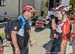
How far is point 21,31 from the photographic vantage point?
5934mm

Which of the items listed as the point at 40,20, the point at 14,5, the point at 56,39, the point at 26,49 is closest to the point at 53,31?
the point at 56,39

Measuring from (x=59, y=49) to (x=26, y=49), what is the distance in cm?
85

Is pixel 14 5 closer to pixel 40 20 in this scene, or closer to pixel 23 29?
pixel 40 20

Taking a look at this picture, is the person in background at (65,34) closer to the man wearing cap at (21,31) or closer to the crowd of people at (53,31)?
the crowd of people at (53,31)

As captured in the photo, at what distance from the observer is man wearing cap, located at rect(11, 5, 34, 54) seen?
5791 mm

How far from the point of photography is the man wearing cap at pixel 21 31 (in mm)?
5791

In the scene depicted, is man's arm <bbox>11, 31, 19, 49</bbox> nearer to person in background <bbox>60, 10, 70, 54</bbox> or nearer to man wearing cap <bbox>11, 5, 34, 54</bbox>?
man wearing cap <bbox>11, 5, 34, 54</bbox>

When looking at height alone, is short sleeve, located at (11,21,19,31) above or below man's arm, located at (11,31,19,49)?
above

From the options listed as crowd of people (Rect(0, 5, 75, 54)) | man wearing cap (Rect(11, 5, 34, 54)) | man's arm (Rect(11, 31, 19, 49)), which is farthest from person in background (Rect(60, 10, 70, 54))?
man's arm (Rect(11, 31, 19, 49))

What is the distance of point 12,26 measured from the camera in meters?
5.77

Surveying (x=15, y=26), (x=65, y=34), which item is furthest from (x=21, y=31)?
(x=65, y=34)

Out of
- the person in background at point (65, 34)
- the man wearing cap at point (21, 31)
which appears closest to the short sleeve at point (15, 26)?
the man wearing cap at point (21, 31)

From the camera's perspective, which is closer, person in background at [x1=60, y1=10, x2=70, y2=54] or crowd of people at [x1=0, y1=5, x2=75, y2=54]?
crowd of people at [x1=0, y1=5, x2=75, y2=54]

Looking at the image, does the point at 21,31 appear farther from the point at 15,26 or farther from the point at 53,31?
the point at 53,31
